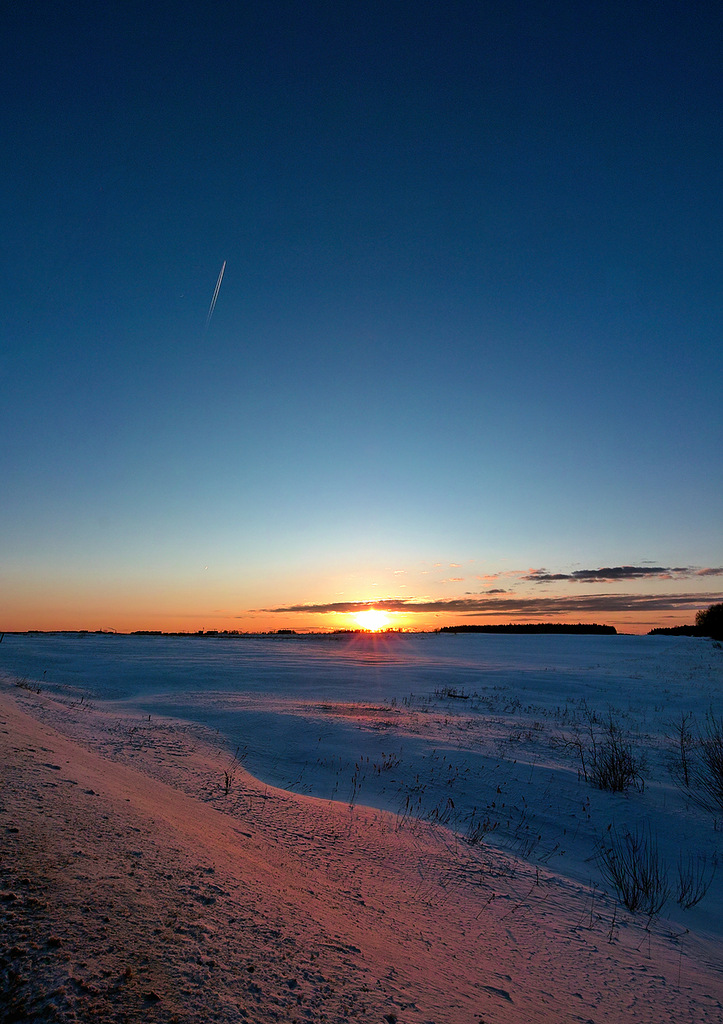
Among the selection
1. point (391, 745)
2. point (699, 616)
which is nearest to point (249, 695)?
point (391, 745)

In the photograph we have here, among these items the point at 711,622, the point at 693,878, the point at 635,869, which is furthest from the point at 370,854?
the point at 711,622

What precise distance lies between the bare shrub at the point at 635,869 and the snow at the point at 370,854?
0.27 feet

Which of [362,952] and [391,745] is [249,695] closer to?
[391,745]

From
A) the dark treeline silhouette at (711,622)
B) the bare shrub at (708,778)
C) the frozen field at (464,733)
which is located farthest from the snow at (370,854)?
the dark treeline silhouette at (711,622)

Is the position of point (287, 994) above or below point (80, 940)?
below

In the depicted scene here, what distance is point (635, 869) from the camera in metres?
4.26

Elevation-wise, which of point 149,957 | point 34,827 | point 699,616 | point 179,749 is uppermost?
point 34,827

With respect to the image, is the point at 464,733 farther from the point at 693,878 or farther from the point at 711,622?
the point at 711,622

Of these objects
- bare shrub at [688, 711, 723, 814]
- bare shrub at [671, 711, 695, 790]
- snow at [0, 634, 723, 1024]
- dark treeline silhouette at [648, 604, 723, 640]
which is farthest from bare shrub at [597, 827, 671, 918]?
dark treeline silhouette at [648, 604, 723, 640]

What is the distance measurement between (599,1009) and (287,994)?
1.66 metres

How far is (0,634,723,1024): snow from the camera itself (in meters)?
2.17

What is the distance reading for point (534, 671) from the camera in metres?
20.2

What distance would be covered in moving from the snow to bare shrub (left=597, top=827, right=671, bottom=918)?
8 centimetres

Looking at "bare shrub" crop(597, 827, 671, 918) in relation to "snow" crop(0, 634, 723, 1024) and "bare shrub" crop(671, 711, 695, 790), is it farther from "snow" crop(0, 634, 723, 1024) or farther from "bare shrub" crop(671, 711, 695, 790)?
"bare shrub" crop(671, 711, 695, 790)
